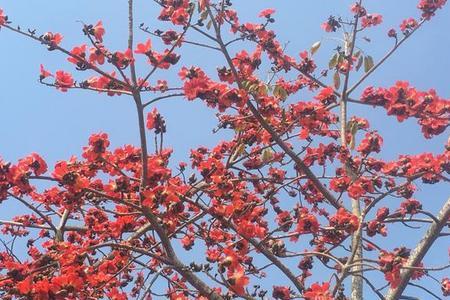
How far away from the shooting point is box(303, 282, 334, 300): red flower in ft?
13.9

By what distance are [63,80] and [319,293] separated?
271cm

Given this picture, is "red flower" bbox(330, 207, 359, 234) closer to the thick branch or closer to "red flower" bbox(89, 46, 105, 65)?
the thick branch

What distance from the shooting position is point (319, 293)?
4305mm

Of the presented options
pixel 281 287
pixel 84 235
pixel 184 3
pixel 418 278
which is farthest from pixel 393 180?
pixel 84 235

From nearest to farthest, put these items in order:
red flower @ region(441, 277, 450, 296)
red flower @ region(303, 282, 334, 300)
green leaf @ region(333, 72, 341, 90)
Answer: red flower @ region(303, 282, 334, 300), red flower @ region(441, 277, 450, 296), green leaf @ region(333, 72, 341, 90)

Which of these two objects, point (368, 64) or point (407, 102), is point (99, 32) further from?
point (368, 64)

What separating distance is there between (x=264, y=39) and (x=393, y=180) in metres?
2.12

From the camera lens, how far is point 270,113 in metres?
→ 5.34

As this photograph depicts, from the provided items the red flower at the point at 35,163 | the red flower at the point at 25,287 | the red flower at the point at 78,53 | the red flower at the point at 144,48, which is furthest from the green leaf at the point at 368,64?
the red flower at the point at 25,287

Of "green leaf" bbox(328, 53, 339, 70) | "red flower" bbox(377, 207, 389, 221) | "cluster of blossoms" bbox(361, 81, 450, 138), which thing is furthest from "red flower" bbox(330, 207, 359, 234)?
"green leaf" bbox(328, 53, 339, 70)

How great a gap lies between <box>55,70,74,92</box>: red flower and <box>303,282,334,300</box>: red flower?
2.57m

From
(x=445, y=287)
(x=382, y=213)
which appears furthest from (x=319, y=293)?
(x=445, y=287)

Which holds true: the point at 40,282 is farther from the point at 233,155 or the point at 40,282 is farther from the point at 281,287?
the point at 233,155

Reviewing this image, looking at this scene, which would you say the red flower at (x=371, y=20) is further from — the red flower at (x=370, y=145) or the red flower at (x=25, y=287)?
the red flower at (x=25, y=287)
